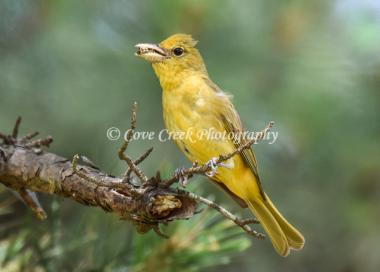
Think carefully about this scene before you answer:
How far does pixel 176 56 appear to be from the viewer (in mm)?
3340

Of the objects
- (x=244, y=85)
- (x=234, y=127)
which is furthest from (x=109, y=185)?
(x=244, y=85)

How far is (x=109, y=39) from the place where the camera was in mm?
3352

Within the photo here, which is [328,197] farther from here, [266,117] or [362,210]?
[266,117]

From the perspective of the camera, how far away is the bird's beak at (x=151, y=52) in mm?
2916

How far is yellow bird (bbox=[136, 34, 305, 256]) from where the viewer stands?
2967 mm

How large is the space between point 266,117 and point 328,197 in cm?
70

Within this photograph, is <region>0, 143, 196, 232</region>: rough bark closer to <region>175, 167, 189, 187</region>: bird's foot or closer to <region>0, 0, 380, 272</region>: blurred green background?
<region>175, 167, 189, 187</region>: bird's foot

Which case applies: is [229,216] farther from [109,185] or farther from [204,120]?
[204,120]

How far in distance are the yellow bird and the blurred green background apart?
0.13 meters

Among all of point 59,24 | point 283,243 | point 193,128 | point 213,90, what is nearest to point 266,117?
point 213,90

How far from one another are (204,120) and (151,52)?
38 centimetres

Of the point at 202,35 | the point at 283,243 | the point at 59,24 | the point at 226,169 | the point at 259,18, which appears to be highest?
the point at 259,18

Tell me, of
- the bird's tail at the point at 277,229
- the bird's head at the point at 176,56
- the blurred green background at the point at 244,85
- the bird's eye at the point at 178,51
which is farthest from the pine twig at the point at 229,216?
the bird's eye at the point at 178,51

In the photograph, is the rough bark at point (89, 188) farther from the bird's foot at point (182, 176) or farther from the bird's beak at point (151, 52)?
the bird's beak at point (151, 52)
